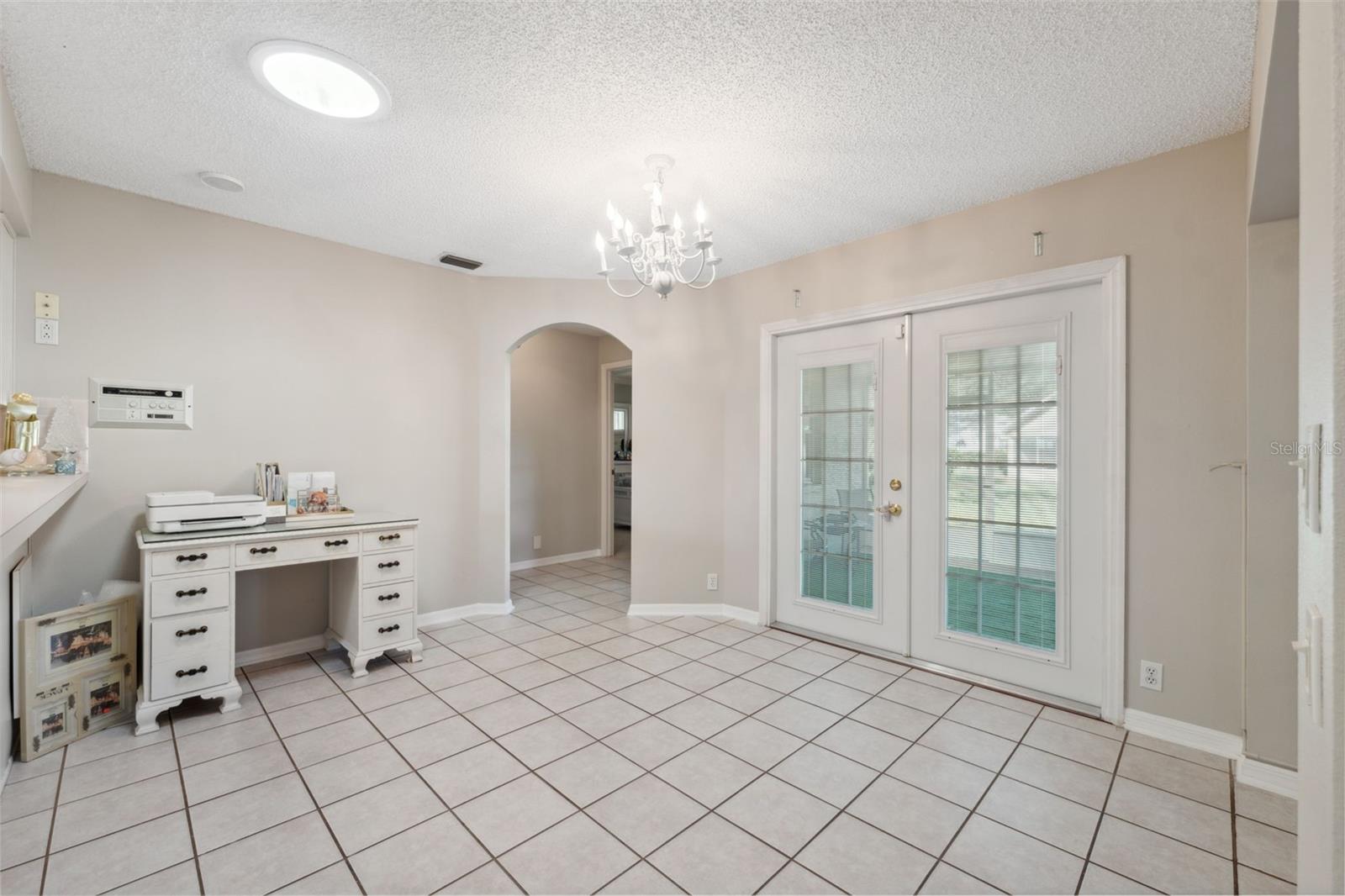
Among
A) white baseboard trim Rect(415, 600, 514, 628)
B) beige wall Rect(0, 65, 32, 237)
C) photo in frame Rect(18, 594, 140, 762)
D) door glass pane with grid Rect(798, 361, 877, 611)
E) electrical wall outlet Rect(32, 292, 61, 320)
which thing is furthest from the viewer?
white baseboard trim Rect(415, 600, 514, 628)

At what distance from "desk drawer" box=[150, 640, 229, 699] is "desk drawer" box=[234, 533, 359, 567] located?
1.31 feet

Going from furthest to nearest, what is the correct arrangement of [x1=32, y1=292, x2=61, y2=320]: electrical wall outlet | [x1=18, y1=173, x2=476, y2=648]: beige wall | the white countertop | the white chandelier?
[x1=18, y1=173, x2=476, y2=648]: beige wall → [x1=32, y1=292, x2=61, y2=320]: electrical wall outlet → the white chandelier → the white countertop

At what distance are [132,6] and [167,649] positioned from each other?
8.12 feet

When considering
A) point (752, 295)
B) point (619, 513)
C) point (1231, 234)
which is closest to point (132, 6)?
point (752, 295)

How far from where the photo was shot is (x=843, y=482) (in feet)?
12.2

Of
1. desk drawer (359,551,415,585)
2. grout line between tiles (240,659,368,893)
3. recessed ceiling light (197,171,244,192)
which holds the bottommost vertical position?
grout line between tiles (240,659,368,893)

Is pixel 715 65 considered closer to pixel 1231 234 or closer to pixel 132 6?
pixel 132 6

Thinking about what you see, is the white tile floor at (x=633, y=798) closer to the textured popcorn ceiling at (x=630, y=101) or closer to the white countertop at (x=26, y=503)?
the white countertop at (x=26, y=503)

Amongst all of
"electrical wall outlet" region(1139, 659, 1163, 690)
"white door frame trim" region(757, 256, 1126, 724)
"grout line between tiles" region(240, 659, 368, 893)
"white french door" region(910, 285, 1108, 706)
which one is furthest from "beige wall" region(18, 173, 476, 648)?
"electrical wall outlet" region(1139, 659, 1163, 690)

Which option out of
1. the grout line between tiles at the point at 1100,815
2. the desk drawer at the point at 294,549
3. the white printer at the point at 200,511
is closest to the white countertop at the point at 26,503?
the white printer at the point at 200,511

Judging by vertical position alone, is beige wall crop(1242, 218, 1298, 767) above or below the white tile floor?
above

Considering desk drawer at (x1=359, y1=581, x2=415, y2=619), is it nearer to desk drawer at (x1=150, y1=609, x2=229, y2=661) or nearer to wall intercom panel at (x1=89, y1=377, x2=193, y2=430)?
desk drawer at (x1=150, y1=609, x2=229, y2=661)

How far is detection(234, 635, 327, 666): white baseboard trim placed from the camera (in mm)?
3328

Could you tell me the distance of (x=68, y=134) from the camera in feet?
7.84
